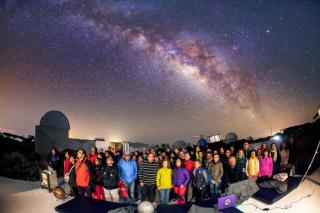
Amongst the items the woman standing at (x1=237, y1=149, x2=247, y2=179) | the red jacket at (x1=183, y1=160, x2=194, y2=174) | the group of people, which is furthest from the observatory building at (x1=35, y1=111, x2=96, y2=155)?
the woman standing at (x1=237, y1=149, x2=247, y2=179)

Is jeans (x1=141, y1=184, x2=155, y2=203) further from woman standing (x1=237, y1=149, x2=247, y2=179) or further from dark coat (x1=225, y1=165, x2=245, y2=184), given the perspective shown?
woman standing (x1=237, y1=149, x2=247, y2=179)

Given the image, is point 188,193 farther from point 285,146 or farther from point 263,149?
point 285,146

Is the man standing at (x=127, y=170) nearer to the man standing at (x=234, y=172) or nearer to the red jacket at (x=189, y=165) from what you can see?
the red jacket at (x=189, y=165)

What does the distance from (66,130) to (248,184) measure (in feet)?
73.8

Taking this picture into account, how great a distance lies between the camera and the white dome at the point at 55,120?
26.3m

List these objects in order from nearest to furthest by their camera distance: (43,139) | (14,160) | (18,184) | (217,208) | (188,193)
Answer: (217,208), (188,193), (18,184), (14,160), (43,139)

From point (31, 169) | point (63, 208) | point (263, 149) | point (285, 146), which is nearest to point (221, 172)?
point (263, 149)

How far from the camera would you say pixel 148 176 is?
9086 millimetres

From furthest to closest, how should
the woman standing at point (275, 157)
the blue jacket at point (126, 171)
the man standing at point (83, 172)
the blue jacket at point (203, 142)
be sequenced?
the blue jacket at point (203, 142), the woman standing at point (275, 157), the blue jacket at point (126, 171), the man standing at point (83, 172)

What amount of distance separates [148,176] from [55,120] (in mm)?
20644

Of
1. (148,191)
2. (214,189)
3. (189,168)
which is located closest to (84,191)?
(148,191)

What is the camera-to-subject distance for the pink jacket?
10047 mm

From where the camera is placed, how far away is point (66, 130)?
90.1 feet

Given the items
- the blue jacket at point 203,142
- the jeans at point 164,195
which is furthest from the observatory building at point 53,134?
the jeans at point 164,195
